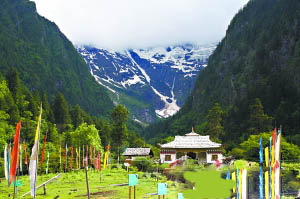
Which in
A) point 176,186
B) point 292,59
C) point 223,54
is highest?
point 223,54

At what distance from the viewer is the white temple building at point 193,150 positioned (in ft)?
248

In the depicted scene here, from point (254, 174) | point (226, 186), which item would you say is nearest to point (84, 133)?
point (254, 174)

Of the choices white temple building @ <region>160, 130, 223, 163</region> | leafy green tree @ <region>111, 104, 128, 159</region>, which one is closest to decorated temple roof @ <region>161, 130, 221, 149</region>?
white temple building @ <region>160, 130, 223, 163</region>

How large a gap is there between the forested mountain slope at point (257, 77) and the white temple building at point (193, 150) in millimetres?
22238

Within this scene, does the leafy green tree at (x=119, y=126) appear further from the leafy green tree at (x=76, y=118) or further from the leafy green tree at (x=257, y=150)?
the leafy green tree at (x=76, y=118)

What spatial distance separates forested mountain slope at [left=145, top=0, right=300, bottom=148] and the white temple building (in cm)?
2224

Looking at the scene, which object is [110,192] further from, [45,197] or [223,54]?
[223,54]

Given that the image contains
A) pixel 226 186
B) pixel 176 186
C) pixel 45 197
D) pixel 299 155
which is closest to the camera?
pixel 226 186

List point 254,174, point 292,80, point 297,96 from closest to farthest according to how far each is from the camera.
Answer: point 254,174
point 297,96
point 292,80

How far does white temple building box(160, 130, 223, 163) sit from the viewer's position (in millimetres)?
75688

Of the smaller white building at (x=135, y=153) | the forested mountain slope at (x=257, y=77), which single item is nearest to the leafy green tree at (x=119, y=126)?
the smaller white building at (x=135, y=153)

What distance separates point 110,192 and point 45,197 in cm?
629

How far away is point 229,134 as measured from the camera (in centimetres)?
11369

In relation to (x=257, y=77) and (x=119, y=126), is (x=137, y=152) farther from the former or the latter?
(x=257, y=77)
